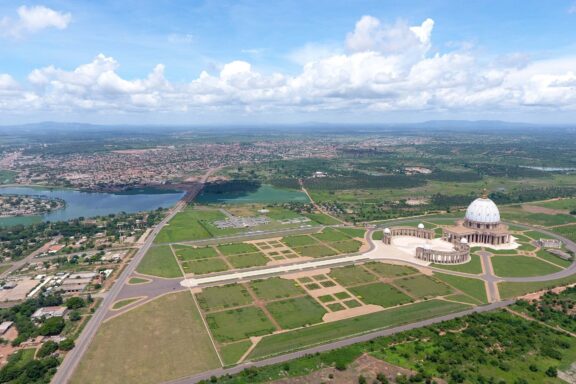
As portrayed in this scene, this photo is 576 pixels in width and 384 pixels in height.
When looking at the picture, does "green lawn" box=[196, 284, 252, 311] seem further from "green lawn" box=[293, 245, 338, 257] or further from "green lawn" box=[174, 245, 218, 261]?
"green lawn" box=[293, 245, 338, 257]

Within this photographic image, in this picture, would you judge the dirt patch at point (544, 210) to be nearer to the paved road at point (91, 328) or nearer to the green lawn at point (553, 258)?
the green lawn at point (553, 258)

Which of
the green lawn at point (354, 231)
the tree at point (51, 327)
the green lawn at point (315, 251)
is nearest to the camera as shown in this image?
the tree at point (51, 327)

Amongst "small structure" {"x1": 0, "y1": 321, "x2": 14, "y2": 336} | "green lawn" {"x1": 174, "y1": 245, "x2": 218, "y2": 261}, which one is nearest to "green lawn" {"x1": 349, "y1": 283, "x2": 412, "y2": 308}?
"green lawn" {"x1": 174, "y1": 245, "x2": 218, "y2": 261}

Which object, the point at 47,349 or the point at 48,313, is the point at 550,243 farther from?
the point at 48,313

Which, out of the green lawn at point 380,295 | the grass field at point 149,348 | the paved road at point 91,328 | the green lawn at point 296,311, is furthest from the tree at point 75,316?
the green lawn at point 380,295

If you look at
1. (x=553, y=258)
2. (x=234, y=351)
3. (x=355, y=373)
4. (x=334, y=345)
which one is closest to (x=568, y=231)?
(x=553, y=258)

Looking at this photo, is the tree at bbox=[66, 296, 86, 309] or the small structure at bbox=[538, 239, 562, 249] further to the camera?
the small structure at bbox=[538, 239, 562, 249]
